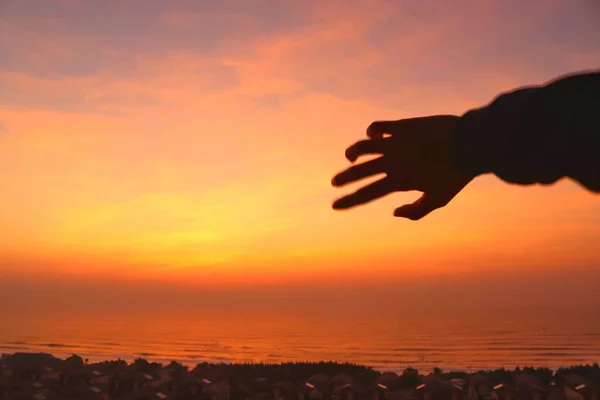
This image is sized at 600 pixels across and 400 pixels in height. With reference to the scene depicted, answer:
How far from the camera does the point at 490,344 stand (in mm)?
57438

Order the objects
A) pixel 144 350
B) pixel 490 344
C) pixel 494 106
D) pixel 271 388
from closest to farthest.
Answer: pixel 494 106
pixel 271 388
pixel 144 350
pixel 490 344

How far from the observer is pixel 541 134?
105 centimetres

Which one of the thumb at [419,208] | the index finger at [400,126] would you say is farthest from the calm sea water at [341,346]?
the index finger at [400,126]

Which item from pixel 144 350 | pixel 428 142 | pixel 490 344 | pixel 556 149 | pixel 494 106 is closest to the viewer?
pixel 556 149

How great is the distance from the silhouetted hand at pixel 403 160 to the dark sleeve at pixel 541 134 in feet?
0.58

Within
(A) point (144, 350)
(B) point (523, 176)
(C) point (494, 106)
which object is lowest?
(A) point (144, 350)

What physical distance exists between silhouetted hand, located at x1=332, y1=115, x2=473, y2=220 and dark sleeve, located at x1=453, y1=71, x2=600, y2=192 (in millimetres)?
178

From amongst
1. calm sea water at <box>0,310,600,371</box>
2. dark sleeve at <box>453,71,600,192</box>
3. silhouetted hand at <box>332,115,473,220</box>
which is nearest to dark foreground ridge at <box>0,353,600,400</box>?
silhouetted hand at <box>332,115,473,220</box>

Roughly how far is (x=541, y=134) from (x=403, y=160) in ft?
1.38

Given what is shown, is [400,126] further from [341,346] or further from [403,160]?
[341,346]

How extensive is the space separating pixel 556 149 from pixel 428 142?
0.38m

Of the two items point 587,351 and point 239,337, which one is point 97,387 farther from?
point 239,337

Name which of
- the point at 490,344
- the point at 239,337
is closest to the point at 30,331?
the point at 239,337

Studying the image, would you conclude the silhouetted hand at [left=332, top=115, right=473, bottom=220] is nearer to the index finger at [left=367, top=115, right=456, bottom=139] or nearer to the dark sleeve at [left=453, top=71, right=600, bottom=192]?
the index finger at [left=367, top=115, right=456, bottom=139]
